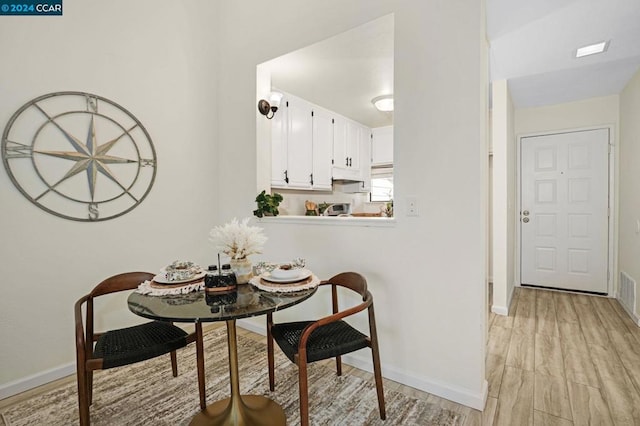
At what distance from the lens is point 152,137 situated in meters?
2.60

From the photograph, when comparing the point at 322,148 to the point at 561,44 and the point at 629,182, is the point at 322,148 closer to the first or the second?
the point at 561,44

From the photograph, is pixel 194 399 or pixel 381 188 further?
pixel 381 188

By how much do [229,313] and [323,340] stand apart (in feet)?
1.76

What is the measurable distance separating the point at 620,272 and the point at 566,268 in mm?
555

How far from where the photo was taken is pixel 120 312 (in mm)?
2445

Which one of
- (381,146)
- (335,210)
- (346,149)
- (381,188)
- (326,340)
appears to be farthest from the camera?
(381,188)

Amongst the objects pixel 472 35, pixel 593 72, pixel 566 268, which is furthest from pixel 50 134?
pixel 566 268

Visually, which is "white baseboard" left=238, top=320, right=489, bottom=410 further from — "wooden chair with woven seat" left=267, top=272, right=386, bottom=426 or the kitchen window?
the kitchen window

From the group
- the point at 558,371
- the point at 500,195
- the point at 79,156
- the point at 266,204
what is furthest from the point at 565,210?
the point at 79,156

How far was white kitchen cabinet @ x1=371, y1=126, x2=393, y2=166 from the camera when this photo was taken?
189 inches

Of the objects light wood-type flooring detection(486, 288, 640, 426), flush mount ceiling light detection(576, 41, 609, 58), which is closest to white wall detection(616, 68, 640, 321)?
light wood-type flooring detection(486, 288, 640, 426)

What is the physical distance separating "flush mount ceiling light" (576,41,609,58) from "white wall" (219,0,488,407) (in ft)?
5.54

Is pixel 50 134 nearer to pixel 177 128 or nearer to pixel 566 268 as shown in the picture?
pixel 177 128

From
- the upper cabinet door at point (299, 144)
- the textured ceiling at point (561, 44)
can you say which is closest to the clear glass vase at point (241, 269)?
the upper cabinet door at point (299, 144)
